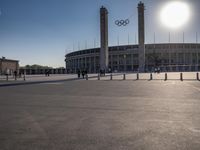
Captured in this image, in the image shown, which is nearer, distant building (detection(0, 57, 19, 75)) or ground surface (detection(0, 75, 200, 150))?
ground surface (detection(0, 75, 200, 150))

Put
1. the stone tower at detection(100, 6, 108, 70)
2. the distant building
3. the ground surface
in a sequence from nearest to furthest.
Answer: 1. the ground surface
2. the distant building
3. the stone tower at detection(100, 6, 108, 70)

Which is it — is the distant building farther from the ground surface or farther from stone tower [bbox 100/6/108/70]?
the ground surface

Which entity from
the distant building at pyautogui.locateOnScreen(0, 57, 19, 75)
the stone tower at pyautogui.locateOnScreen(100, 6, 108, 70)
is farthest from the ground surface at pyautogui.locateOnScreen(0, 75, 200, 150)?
the stone tower at pyautogui.locateOnScreen(100, 6, 108, 70)

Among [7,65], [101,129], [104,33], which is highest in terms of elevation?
[104,33]

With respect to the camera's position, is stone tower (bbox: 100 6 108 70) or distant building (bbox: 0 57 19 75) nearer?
distant building (bbox: 0 57 19 75)

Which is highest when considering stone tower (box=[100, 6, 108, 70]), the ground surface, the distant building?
stone tower (box=[100, 6, 108, 70])

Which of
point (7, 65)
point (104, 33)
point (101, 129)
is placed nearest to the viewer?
point (101, 129)

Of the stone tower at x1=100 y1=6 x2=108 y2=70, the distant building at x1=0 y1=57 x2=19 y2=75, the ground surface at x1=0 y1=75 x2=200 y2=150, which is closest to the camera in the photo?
the ground surface at x1=0 y1=75 x2=200 y2=150

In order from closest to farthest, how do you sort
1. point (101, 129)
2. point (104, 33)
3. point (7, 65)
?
point (101, 129)
point (7, 65)
point (104, 33)

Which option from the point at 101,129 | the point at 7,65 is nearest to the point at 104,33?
the point at 7,65

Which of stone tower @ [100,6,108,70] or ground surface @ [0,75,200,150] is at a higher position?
stone tower @ [100,6,108,70]

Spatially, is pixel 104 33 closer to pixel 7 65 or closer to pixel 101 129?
pixel 7 65

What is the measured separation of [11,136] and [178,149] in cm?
380

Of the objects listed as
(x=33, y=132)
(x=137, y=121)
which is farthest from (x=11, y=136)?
(x=137, y=121)
